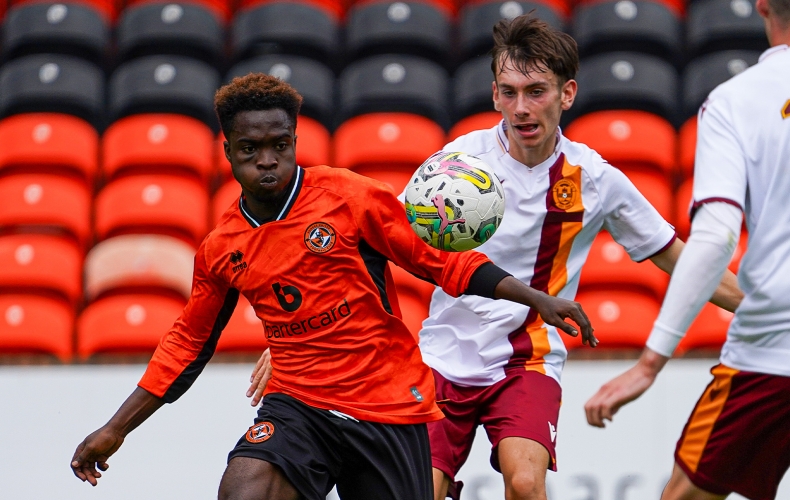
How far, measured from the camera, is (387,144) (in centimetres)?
812

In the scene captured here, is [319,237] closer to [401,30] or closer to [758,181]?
[758,181]

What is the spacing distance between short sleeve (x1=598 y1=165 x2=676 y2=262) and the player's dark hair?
452 millimetres

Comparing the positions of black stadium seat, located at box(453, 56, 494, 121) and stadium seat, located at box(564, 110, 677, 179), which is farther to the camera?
black stadium seat, located at box(453, 56, 494, 121)

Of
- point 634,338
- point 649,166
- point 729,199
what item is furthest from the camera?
point 649,166

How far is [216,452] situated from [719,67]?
4833 millimetres

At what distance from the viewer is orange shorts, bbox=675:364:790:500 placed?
3336 millimetres

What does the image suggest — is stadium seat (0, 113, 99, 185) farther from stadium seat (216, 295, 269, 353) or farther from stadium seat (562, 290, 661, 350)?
stadium seat (562, 290, 661, 350)

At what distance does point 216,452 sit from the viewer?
5.78 metres

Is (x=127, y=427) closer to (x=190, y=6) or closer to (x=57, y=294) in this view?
(x=57, y=294)

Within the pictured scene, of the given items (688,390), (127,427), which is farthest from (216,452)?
(688,390)

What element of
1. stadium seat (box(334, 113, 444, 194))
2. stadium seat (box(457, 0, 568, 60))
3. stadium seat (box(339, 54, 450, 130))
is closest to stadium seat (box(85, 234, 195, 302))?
stadium seat (box(334, 113, 444, 194))

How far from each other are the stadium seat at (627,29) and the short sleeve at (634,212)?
4433 mm

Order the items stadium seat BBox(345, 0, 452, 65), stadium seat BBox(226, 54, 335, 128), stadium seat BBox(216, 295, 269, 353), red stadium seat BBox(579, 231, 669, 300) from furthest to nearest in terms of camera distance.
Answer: stadium seat BBox(345, 0, 452, 65)
stadium seat BBox(226, 54, 335, 128)
red stadium seat BBox(579, 231, 669, 300)
stadium seat BBox(216, 295, 269, 353)

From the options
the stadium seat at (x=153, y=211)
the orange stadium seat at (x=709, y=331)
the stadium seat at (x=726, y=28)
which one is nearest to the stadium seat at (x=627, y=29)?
the stadium seat at (x=726, y=28)
